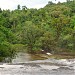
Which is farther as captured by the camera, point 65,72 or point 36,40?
point 36,40

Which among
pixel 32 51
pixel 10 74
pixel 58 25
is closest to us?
pixel 10 74

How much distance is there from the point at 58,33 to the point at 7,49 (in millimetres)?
21258

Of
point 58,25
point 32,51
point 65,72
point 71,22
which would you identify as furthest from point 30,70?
point 71,22

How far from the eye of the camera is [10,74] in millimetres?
25312

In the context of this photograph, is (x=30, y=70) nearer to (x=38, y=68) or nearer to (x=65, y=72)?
(x=38, y=68)

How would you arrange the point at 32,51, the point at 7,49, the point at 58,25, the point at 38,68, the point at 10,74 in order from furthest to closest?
the point at 58,25, the point at 32,51, the point at 7,49, the point at 38,68, the point at 10,74

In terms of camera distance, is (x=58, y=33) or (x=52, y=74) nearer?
(x=52, y=74)

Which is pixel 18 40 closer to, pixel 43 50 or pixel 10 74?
pixel 43 50

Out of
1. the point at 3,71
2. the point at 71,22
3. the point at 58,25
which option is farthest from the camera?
the point at 71,22

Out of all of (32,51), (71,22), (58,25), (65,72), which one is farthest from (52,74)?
(71,22)

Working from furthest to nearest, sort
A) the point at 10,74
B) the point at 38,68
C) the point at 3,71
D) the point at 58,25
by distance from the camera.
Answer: the point at 58,25 < the point at 38,68 < the point at 3,71 < the point at 10,74

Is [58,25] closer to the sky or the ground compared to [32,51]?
closer to the sky

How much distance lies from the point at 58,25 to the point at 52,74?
30.0 metres

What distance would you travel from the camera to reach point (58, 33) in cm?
5569
